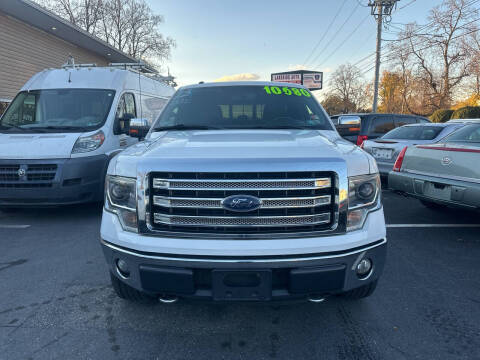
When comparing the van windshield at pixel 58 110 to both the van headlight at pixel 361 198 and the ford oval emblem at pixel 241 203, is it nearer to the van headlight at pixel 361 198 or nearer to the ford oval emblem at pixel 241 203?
the ford oval emblem at pixel 241 203

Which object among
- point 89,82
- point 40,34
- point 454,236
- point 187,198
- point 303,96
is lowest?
point 454,236

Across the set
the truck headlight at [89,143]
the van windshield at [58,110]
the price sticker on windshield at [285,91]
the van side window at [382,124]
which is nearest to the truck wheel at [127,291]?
the price sticker on windshield at [285,91]

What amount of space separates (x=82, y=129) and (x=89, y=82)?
4.46 feet

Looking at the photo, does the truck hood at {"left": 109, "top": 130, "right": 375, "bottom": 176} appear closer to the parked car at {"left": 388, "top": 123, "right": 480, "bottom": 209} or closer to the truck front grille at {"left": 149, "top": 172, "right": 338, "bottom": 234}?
the truck front grille at {"left": 149, "top": 172, "right": 338, "bottom": 234}

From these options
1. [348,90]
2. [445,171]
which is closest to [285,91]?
[445,171]

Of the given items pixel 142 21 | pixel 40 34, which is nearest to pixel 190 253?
pixel 40 34

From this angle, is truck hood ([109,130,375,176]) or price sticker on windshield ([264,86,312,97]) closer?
truck hood ([109,130,375,176])

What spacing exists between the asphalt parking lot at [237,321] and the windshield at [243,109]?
171 cm

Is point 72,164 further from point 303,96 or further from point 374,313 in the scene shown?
point 374,313

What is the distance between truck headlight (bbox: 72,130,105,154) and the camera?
16.0ft

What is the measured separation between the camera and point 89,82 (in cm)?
602

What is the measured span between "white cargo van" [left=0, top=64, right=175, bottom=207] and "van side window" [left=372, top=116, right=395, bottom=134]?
6338 mm

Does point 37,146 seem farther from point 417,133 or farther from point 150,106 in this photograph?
point 417,133

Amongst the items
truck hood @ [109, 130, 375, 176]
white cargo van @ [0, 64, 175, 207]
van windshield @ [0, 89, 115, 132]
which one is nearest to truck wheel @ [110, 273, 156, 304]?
truck hood @ [109, 130, 375, 176]
